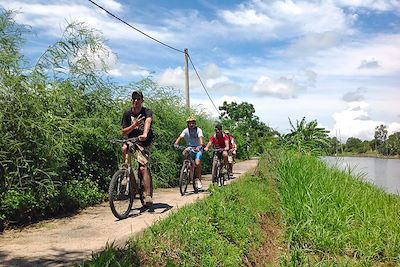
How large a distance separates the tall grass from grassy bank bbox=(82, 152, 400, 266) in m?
0.01

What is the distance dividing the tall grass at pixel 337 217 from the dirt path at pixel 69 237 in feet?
7.83

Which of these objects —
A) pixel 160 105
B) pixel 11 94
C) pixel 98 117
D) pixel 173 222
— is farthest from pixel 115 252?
pixel 160 105

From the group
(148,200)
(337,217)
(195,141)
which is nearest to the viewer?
(148,200)

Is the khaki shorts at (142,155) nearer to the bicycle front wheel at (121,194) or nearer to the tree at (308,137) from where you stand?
the bicycle front wheel at (121,194)

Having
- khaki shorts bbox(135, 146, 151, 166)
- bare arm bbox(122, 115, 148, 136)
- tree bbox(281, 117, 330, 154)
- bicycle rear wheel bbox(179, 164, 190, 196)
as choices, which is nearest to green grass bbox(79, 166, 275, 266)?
khaki shorts bbox(135, 146, 151, 166)

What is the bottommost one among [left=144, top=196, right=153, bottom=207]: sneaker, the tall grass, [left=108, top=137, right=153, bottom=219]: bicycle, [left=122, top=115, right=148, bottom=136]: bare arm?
the tall grass

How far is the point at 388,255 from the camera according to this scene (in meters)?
6.53

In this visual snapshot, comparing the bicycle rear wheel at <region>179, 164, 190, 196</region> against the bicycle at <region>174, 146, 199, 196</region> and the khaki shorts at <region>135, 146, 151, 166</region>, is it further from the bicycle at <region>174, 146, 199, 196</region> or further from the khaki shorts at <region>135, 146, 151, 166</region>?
the khaki shorts at <region>135, 146, 151, 166</region>

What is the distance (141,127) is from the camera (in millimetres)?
6930

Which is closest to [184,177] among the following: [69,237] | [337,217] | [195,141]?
[195,141]

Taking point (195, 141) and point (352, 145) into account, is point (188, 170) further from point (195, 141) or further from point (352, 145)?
point (352, 145)

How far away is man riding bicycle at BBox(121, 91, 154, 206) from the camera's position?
267 inches

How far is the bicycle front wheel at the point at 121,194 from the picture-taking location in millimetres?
6363

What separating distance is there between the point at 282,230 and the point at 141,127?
10.4 feet
